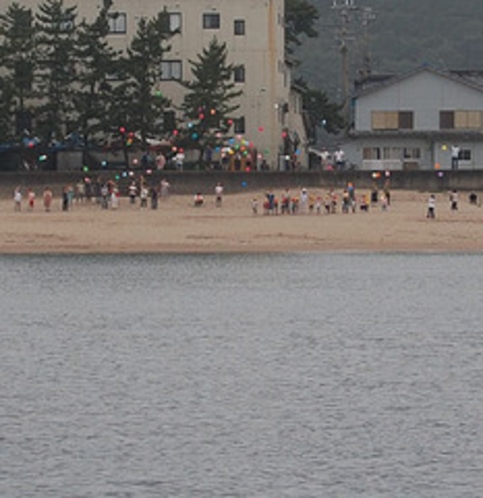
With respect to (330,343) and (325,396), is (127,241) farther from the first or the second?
(325,396)

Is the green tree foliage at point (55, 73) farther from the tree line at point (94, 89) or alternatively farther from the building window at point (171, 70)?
the building window at point (171, 70)

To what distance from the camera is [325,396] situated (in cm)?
4244

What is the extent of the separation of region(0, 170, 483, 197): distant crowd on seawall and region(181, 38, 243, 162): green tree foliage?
5.61 meters

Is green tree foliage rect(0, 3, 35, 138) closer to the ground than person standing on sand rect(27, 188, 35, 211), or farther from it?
farther from it

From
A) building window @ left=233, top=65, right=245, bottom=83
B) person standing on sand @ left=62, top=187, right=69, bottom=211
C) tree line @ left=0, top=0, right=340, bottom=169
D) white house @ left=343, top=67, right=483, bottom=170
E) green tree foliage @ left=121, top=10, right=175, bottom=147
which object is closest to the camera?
person standing on sand @ left=62, top=187, right=69, bottom=211

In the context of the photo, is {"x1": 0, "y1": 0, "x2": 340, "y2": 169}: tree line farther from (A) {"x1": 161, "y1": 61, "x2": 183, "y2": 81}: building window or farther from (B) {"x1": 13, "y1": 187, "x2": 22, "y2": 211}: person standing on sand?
(B) {"x1": 13, "y1": 187, "x2": 22, "y2": 211}: person standing on sand

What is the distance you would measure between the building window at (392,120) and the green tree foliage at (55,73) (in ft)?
75.1

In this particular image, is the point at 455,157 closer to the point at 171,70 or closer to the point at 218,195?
the point at 171,70

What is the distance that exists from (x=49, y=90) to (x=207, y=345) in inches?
2193

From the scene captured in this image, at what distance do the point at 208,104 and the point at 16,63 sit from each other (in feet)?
40.1

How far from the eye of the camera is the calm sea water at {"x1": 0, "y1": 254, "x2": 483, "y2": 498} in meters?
33.9

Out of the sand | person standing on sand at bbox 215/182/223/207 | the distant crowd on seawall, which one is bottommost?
the sand

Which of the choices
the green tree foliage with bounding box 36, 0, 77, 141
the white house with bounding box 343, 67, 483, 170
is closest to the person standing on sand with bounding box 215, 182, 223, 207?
the green tree foliage with bounding box 36, 0, 77, 141

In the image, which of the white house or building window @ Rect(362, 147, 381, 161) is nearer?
the white house
